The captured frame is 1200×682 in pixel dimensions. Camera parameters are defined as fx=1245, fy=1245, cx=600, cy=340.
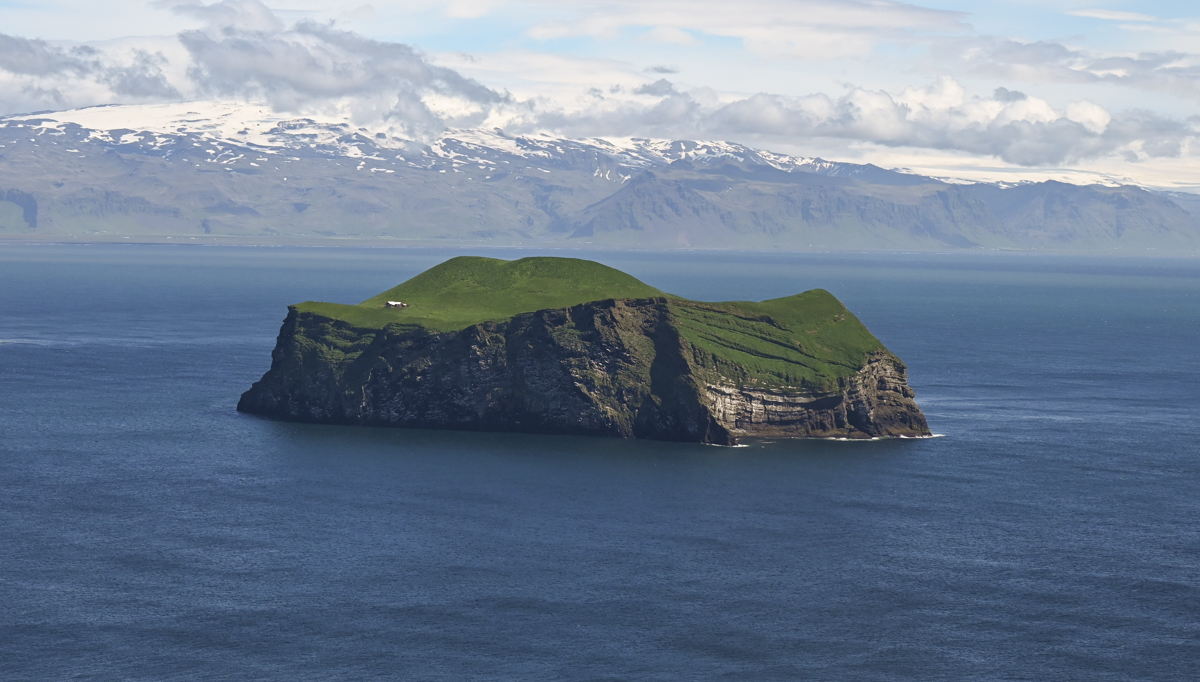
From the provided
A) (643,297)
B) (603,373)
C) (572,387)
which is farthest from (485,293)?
(603,373)

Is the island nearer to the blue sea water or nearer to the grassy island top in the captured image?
the grassy island top

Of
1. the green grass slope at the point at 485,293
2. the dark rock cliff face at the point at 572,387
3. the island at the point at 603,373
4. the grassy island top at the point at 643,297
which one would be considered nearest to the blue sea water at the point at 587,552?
the dark rock cliff face at the point at 572,387

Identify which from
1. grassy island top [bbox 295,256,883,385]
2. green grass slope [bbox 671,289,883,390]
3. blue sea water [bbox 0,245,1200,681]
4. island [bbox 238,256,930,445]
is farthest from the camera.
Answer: grassy island top [bbox 295,256,883,385]

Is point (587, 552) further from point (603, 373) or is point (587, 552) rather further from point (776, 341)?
point (776, 341)

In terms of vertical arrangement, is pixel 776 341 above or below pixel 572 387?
above

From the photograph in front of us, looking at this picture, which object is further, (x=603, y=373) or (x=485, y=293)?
(x=485, y=293)

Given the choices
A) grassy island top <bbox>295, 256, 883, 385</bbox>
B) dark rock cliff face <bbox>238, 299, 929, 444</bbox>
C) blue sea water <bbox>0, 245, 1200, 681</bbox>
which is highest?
grassy island top <bbox>295, 256, 883, 385</bbox>

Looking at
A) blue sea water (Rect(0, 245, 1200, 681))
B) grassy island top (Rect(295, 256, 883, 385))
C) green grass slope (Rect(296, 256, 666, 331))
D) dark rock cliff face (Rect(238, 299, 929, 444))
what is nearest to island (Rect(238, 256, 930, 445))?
dark rock cliff face (Rect(238, 299, 929, 444))
